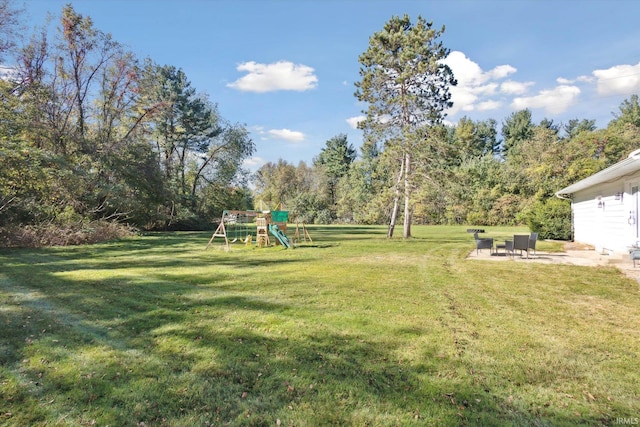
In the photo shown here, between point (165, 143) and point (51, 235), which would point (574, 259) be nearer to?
point (51, 235)

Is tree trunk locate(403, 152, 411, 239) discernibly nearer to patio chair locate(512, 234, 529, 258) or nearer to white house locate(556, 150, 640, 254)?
white house locate(556, 150, 640, 254)

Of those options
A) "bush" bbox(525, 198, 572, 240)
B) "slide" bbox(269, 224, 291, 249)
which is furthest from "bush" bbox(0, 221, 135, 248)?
"bush" bbox(525, 198, 572, 240)

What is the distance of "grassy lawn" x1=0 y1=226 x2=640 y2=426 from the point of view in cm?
256

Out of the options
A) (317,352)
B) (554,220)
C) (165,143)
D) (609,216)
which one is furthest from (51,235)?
(554,220)

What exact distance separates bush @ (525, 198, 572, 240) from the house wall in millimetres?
1944

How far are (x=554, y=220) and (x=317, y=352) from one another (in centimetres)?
1770

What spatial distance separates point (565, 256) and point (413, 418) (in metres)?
10.6

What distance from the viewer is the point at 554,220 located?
17.0m

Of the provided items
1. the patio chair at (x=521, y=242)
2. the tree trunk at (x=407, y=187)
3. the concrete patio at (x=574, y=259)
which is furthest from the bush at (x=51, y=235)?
the patio chair at (x=521, y=242)

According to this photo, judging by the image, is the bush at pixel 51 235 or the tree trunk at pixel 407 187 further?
the tree trunk at pixel 407 187

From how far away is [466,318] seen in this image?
15.5 feet

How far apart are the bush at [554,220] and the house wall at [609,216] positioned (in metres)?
1.94

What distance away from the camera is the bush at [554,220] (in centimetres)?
1688

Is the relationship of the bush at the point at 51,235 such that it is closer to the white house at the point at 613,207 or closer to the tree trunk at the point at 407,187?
the tree trunk at the point at 407,187
